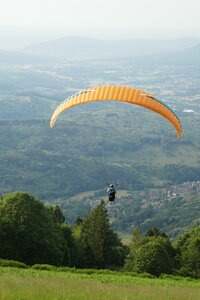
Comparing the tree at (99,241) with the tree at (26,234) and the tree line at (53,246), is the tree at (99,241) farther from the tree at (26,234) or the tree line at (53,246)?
the tree at (26,234)

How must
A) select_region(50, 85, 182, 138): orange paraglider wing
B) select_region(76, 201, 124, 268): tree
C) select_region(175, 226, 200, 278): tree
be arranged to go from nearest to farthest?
select_region(50, 85, 182, 138): orange paraglider wing → select_region(175, 226, 200, 278): tree → select_region(76, 201, 124, 268): tree

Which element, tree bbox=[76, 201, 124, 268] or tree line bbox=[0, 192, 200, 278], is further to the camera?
tree bbox=[76, 201, 124, 268]

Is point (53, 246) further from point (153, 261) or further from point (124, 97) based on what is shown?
point (124, 97)

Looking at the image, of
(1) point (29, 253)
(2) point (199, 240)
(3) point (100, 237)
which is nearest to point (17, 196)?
(1) point (29, 253)

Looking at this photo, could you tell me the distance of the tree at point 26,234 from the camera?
136 ft

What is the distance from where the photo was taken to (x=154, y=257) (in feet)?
151

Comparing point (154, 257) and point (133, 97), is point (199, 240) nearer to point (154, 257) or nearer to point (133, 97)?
point (154, 257)

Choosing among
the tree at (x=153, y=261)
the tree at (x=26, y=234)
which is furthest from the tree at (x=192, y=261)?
the tree at (x=26, y=234)

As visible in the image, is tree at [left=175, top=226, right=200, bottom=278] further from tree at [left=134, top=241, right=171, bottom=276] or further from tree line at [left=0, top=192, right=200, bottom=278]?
tree at [left=134, top=241, right=171, bottom=276]

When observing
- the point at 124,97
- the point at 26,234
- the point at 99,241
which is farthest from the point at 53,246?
the point at 124,97

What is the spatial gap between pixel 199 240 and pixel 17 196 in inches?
844

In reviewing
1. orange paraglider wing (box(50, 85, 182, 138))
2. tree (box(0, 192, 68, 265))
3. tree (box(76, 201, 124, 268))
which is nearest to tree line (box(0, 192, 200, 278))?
tree (box(0, 192, 68, 265))

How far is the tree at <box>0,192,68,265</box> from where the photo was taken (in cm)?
4159

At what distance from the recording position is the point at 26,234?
4188 cm
